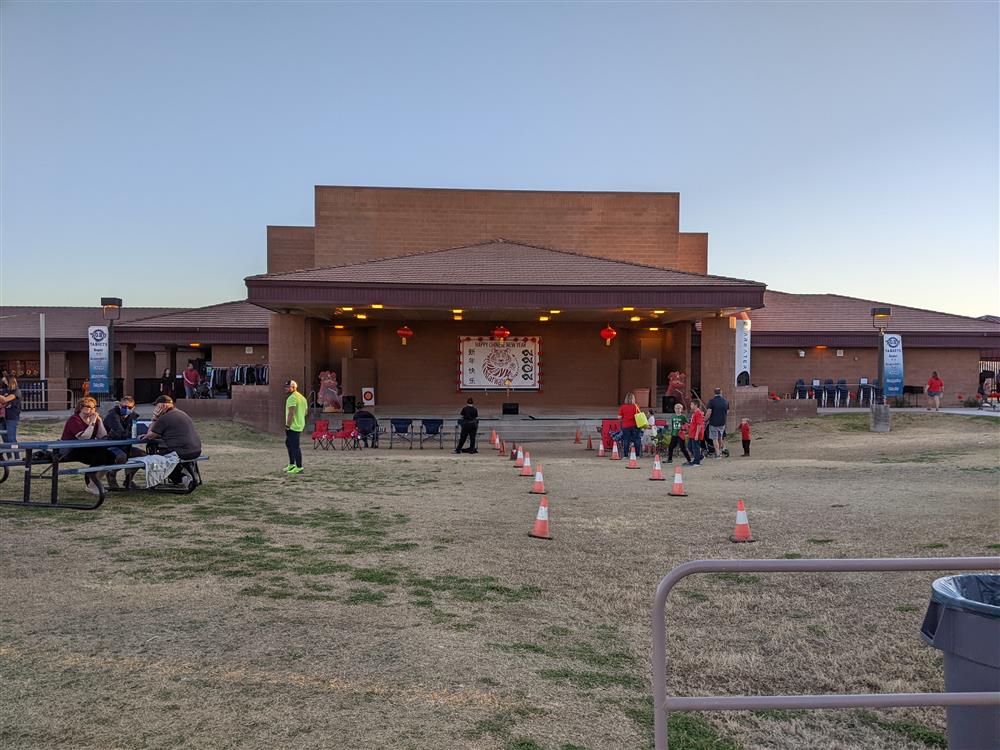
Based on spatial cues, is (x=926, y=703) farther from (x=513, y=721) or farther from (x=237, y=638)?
(x=237, y=638)

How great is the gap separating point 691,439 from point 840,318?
77.4 feet

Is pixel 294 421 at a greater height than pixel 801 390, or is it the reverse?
pixel 801 390

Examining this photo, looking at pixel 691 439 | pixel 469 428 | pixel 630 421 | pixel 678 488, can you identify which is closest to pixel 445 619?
pixel 678 488

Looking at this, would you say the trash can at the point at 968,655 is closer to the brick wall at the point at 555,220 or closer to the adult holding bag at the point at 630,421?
the adult holding bag at the point at 630,421

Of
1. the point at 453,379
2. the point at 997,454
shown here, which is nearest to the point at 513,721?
the point at 997,454

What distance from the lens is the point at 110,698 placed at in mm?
4875

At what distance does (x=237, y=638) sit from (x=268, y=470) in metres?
11.1

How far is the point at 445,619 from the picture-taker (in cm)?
661

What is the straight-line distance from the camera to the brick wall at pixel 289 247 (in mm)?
40094

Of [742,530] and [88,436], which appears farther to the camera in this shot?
[88,436]

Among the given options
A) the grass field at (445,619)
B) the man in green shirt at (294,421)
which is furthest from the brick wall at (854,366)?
the man in green shirt at (294,421)

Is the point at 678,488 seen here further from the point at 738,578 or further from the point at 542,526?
the point at 738,578

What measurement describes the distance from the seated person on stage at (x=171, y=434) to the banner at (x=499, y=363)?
65.1ft

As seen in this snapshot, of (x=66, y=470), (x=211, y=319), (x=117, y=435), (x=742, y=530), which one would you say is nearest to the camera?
(x=742, y=530)
